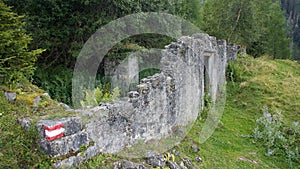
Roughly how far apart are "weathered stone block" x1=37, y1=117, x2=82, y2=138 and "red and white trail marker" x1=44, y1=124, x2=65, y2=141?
2.6 inches

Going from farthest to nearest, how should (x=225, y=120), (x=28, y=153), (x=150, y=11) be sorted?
(x=150, y=11)
(x=225, y=120)
(x=28, y=153)

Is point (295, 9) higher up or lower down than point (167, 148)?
higher up

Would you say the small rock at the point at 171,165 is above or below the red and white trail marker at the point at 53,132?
below

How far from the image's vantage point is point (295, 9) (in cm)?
6022

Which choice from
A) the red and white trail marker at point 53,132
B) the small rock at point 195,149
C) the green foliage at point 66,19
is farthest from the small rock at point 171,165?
the green foliage at point 66,19

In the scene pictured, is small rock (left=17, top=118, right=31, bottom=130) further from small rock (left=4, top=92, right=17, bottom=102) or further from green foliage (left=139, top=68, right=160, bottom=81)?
green foliage (left=139, top=68, right=160, bottom=81)

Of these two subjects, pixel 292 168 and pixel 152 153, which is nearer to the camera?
pixel 152 153

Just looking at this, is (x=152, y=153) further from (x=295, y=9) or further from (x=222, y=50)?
(x=295, y=9)

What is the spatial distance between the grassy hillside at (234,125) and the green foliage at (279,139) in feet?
0.64

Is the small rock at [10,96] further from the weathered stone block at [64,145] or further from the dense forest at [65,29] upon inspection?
the dense forest at [65,29]

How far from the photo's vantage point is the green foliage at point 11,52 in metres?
6.30

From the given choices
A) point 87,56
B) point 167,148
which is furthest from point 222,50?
point 167,148

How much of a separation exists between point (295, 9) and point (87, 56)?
5948 centimetres

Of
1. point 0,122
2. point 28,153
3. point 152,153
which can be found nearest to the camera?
point 28,153
